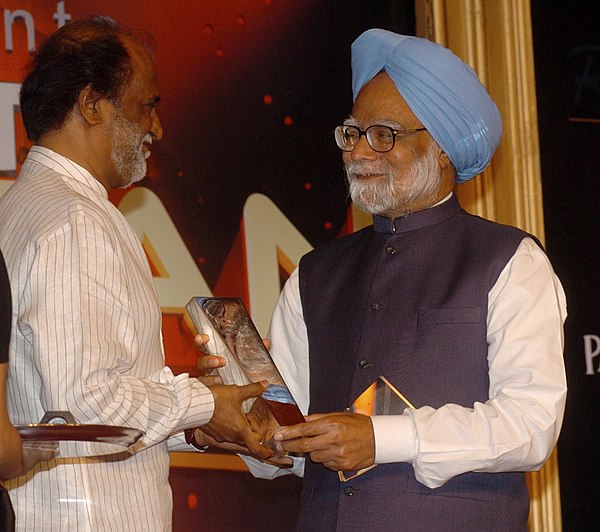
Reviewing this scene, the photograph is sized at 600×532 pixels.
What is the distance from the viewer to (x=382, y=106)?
2771 mm

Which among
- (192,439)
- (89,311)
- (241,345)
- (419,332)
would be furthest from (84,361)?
(419,332)

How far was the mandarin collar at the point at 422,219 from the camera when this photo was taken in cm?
273

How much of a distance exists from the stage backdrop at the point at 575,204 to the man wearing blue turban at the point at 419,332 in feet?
5.88

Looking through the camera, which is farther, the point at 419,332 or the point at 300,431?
the point at 419,332

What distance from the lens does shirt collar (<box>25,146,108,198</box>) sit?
2408mm

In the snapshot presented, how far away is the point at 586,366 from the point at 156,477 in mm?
2573

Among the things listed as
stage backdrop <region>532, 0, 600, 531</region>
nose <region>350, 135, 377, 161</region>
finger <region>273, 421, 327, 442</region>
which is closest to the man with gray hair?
finger <region>273, 421, 327, 442</region>

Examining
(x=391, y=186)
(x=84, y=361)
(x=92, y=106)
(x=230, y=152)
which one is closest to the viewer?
(x=84, y=361)

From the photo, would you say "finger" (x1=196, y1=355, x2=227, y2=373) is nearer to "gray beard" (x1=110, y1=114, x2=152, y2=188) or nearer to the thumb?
the thumb

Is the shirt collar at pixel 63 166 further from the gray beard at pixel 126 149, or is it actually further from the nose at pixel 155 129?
the nose at pixel 155 129

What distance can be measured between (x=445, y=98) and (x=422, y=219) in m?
0.32

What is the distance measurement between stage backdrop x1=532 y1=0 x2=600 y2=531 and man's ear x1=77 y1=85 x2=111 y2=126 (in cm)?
249

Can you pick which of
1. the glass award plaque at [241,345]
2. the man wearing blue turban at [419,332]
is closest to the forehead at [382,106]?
the man wearing blue turban at [419,332]

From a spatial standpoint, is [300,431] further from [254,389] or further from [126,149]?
[126,149]
